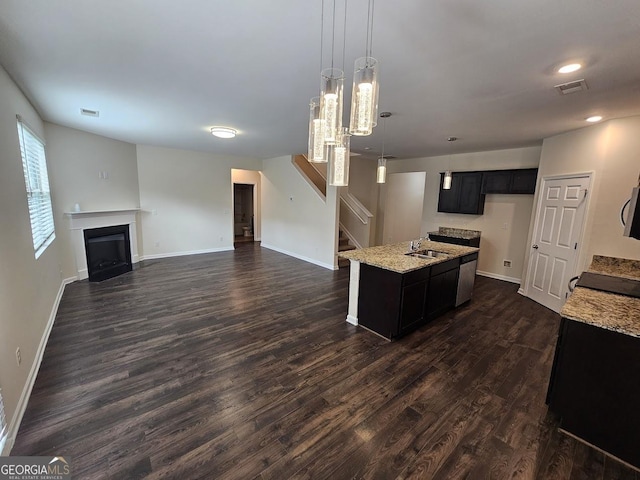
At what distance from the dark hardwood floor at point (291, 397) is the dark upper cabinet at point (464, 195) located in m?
2.48

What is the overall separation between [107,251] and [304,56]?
544 cm

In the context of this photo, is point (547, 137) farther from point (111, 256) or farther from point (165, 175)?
point (111, 256)

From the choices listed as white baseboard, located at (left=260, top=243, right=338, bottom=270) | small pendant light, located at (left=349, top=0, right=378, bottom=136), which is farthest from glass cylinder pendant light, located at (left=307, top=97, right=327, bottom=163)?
white baseboard, located at (left=260, top=243, right=338, bottom=270)

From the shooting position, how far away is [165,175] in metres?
6.31

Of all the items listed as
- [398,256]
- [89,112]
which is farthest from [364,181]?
[89,112]

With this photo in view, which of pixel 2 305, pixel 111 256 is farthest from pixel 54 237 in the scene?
pixel 2 305

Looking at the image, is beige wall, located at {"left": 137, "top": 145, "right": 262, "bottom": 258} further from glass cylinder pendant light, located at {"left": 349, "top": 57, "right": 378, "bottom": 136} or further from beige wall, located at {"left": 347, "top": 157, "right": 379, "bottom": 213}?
glass cylinder pendant light, located at {"left": 349, "top": 57, "right": 378, "bottom": 136}

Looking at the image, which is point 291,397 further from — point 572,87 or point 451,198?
point 451,198

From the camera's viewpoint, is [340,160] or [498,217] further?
[498,217]

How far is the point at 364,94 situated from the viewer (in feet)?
4.61

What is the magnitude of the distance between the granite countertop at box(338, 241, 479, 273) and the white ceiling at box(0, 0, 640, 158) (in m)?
1.76

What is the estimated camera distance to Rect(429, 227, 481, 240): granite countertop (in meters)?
5.70

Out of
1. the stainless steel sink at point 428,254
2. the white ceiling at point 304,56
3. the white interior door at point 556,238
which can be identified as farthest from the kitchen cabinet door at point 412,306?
the white interior door at point 556,238

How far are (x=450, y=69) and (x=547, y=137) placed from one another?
3.28m
